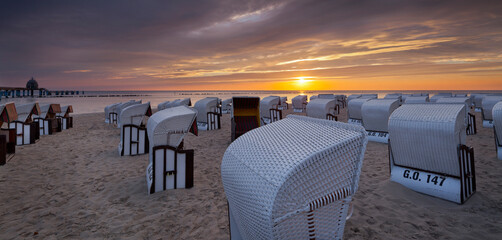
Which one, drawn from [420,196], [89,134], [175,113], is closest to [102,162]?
[175,113]

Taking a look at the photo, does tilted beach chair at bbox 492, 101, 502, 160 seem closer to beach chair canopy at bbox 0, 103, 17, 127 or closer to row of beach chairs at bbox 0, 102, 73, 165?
row of beach chairs at bbox 0, 102, 73, 165

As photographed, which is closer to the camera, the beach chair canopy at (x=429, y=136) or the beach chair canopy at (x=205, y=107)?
the beach chair canopy at (x=429, y=136)

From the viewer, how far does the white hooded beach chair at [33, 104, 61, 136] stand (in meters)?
14.0

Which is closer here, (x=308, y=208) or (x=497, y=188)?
(x=308, y=208)

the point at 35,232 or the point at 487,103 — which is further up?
the point at 487,103

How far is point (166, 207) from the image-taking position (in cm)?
502

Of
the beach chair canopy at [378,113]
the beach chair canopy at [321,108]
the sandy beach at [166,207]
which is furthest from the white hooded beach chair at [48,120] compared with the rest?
the beach chair canopy at [378,113]

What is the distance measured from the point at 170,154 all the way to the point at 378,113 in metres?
9.26

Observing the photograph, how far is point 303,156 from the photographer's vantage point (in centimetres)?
187

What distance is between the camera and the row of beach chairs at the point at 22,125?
8703mm

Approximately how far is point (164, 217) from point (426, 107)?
20.0 ft

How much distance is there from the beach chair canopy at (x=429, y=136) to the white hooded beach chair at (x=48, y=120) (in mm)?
16477

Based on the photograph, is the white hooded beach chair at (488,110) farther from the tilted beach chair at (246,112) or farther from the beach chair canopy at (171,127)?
the beach chair canopy at (171,127)

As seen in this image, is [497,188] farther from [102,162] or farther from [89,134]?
[89,134]
